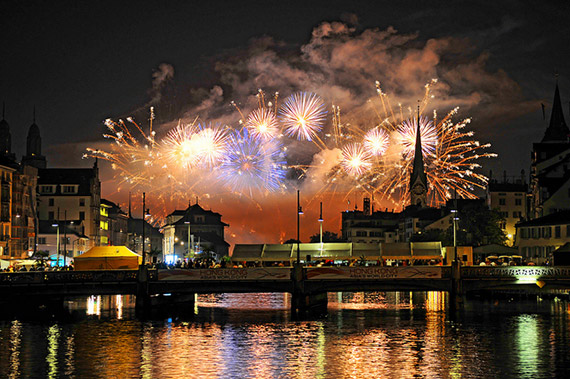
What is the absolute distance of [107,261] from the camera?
Answer: 9281cm

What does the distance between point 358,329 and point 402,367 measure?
2064cm

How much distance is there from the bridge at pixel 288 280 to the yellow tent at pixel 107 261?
31.3ft

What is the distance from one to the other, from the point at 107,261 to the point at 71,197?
86562 mm

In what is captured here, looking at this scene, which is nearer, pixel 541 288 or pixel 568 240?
pixel 541 288

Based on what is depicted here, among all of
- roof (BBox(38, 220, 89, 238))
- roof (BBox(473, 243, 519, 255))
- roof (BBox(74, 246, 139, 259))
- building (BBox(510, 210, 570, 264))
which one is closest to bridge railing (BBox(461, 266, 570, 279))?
roof (BBox(473, 243, 519, 255))

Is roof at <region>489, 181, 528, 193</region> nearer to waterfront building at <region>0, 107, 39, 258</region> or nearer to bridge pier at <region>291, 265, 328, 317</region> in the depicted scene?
waterfront building at <region>0, 107, 39, 258</region>

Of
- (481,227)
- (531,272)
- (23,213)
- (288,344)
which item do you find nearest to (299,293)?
(288,344)

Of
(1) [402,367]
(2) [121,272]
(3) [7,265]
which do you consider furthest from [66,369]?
(3) [7,265]

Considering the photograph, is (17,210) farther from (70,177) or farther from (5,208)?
(70,177)

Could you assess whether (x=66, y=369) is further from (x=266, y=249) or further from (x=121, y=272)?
(x=266, y=249)

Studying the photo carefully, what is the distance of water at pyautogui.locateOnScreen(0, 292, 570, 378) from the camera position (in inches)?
1918

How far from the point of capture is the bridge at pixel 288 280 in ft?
263

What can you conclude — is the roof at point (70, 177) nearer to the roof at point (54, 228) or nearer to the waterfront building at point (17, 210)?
the roof at point (54, 228)

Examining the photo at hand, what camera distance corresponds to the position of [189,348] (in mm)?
58438
